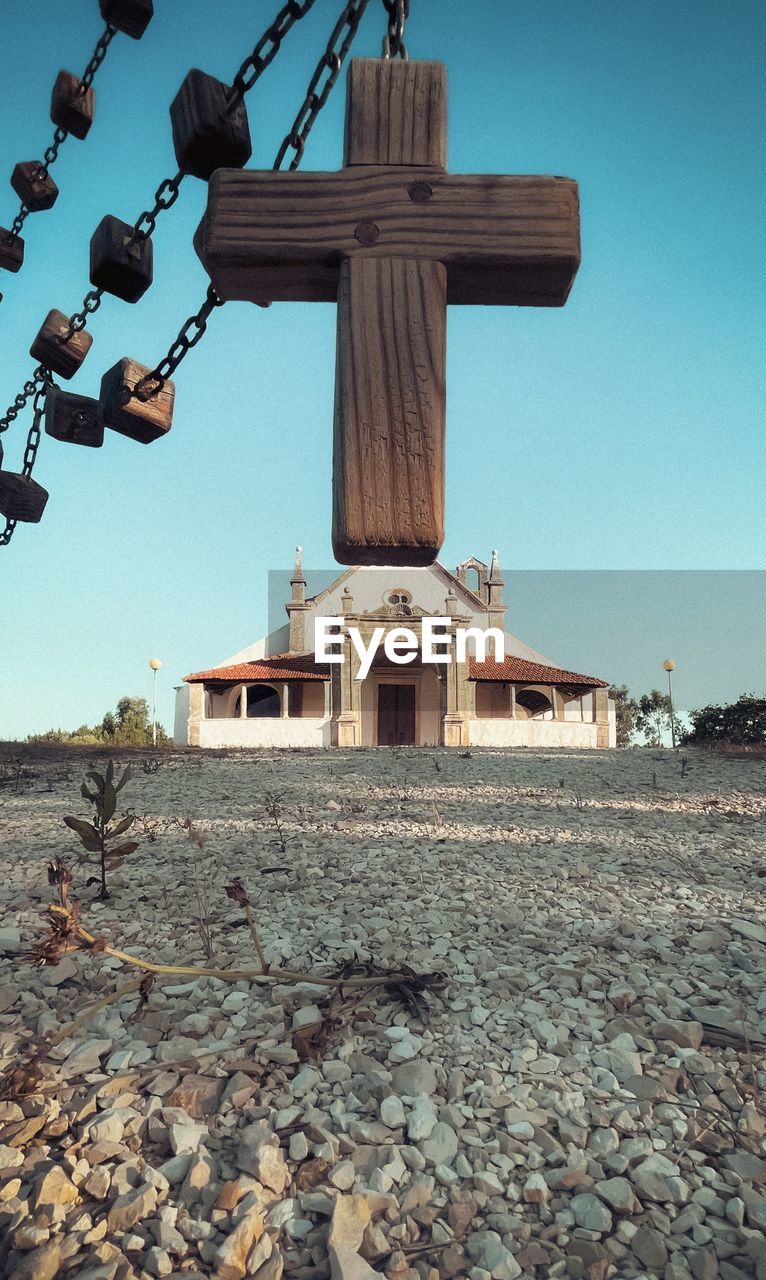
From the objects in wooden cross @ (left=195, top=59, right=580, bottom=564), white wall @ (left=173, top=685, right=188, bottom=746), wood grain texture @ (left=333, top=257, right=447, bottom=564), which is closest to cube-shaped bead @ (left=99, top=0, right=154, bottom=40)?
wooden cross @ (left=195, top=59, right=580, bottom=564)

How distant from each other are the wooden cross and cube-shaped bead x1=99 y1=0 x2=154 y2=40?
6.56 feet

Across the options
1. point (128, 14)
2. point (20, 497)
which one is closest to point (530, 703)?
point (20, 497)

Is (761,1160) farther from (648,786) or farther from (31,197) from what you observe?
(648,786)

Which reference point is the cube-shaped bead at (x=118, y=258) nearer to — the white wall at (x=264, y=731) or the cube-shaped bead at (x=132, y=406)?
the cube-shaped bead at (x=132, y=406)

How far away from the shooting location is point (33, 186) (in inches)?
140

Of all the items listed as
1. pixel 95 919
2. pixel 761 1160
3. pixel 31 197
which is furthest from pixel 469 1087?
pixel 31 197

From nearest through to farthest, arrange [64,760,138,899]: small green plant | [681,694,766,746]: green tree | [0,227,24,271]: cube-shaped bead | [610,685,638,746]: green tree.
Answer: [64,760,138,899]: small green plant → [0,227,24,271]: cube-shaped bead → [681,694,766,746]: green tree → [610,685,638,746]: green tree

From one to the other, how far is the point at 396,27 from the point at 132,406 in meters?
1.24

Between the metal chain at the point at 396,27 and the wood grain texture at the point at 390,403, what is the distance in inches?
20.1

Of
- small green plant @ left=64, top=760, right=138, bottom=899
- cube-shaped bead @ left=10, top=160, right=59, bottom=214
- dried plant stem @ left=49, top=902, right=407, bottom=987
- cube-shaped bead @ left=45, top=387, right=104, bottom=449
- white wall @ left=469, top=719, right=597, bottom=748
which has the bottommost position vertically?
dried plant stem @ left=49, top=902, right=407, bottom=987

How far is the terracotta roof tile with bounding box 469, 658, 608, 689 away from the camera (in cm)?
2388

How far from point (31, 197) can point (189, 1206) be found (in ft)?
13.2

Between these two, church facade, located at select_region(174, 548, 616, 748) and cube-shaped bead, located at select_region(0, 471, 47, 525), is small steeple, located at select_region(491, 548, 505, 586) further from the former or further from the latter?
cube-shaped bead, located at select_region(0, 471, 47, 525)

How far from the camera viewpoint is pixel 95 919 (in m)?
3.12
